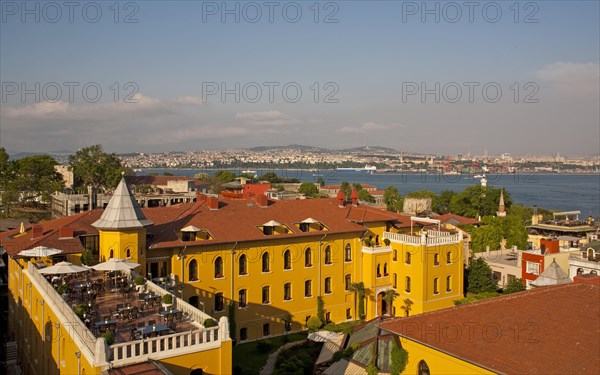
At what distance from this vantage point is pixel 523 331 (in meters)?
17.7

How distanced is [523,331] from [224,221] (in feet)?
69.1

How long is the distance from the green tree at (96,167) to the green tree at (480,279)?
51.2 meters

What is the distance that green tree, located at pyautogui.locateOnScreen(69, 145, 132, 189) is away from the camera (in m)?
76.5

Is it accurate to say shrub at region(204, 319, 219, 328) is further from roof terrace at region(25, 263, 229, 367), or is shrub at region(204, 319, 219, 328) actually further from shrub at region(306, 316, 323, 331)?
shrub at region(306, 316, 323, 331)

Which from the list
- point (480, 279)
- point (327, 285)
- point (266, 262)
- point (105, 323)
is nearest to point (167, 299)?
point (105, 323)

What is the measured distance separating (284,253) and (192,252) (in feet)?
21.9

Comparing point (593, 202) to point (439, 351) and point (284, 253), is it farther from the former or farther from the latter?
point (439, 351)

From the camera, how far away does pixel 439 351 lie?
17.6m

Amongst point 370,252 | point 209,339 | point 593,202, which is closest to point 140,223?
point 209,339

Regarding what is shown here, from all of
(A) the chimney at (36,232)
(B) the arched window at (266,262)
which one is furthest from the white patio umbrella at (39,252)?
(B) the arched window at (266,262)

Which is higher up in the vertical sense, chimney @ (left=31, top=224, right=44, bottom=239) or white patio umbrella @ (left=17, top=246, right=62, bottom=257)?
chimney @ (left=31, top=224, right=44, bottom=239)

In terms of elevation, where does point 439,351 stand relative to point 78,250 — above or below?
below

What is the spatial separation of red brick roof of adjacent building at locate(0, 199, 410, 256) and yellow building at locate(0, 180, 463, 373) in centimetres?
7


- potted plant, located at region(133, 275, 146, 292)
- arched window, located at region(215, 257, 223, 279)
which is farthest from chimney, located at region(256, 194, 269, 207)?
potted plant, located at region(133, 275, 146, 292)
